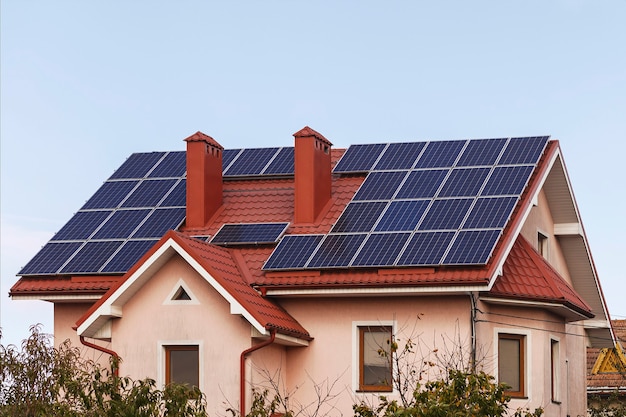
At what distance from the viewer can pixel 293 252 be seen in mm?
29141

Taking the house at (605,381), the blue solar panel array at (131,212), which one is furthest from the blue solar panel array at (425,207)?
the house at (605,381)

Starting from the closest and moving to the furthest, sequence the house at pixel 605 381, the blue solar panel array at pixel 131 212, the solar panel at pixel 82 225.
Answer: the blue solar panel array at pixel 131 212 → the solar panel at pixel 82 225 → the house at pixel 605 381

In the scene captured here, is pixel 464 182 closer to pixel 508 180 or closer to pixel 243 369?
pixel 508 180

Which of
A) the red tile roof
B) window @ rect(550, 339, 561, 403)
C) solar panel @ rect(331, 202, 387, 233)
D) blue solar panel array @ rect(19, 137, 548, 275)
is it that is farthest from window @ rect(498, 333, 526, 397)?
solar panel @ rect(331, 202, 387, 233)

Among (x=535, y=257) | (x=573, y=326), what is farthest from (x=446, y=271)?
(x=573, y=326)

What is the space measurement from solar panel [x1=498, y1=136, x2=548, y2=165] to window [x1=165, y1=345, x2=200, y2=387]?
9064 mm

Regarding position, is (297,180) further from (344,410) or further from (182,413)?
(182,413)

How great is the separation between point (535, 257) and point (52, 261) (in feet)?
39.0

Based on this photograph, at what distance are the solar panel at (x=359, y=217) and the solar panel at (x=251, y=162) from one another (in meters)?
3.66

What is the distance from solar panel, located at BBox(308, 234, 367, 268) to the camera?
93.0 ft

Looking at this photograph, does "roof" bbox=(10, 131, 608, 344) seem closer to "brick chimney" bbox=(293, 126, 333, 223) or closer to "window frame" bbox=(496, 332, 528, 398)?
"brick chimney" bbox=(293, 126, 333, 223)

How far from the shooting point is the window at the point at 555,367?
30.3m

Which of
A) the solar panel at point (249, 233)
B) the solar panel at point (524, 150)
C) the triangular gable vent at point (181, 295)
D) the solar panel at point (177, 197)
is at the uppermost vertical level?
the solar panel at point (524, 150)

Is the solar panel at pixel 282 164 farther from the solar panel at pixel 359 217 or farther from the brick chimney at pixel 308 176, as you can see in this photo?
the solar panel at pixel 359 217
